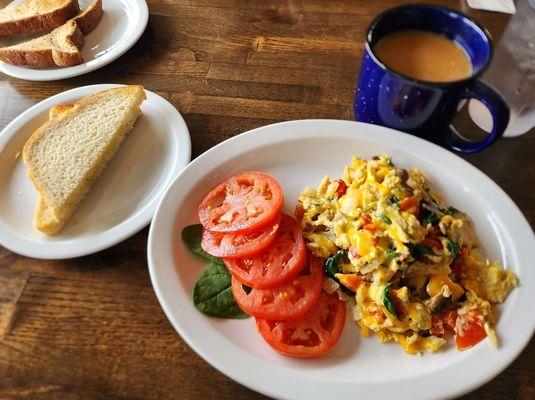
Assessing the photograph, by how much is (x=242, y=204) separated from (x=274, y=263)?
0.72 ft

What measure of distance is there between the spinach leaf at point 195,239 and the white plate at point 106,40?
940 mm

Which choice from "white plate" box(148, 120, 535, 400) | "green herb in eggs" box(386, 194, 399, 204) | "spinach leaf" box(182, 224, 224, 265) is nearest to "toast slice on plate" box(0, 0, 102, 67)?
"white plate" box(148, 120, 535, 400)

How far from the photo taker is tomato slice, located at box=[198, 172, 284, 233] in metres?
1.24

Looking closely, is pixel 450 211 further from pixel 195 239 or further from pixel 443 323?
pixel 195 239

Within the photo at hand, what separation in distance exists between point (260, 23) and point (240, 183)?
3.34ft

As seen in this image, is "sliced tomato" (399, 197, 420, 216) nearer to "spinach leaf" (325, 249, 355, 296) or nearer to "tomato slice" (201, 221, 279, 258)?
"spinach leaf" (325, 249, 355, 296)

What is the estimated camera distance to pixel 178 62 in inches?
75.7

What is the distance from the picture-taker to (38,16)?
1992 mm

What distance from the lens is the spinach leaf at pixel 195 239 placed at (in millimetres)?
1281

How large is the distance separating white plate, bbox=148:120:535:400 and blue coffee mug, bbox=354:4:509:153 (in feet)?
0.20

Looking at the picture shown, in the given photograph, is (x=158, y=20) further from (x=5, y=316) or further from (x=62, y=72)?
(x=5, y=316)

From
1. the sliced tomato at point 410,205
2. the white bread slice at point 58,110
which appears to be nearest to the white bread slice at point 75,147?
the white bread slice at point 58,110

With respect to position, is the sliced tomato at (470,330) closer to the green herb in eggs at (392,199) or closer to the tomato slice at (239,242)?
the green herb in eggs at (392,199)

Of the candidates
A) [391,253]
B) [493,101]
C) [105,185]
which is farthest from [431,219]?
[105,185]
